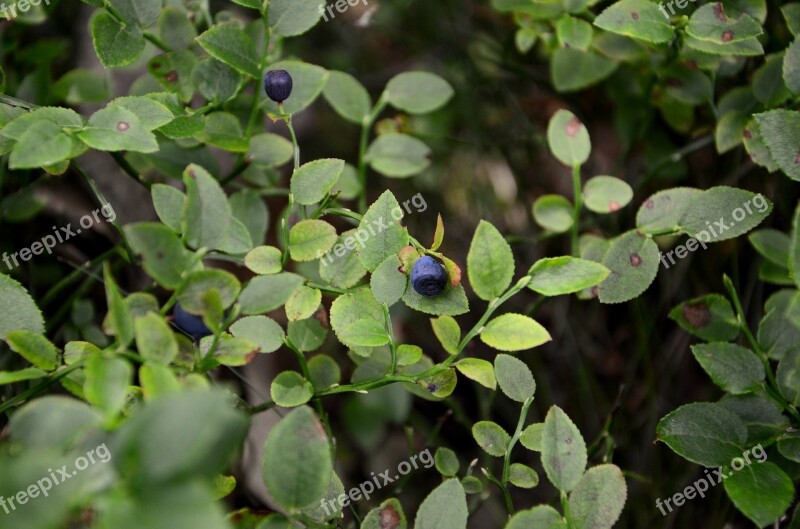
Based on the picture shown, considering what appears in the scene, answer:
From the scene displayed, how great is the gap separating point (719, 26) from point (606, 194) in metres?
0.28

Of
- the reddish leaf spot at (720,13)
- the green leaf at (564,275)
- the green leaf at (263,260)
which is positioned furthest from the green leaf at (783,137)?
the green leaf at (263,260)

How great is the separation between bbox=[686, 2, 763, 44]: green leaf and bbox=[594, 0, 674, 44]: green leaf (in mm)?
40

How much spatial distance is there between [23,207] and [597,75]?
1.03 metres

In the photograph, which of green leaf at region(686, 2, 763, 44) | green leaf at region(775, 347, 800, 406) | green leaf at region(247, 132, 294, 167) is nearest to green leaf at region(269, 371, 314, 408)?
green leaf at region(247, 132, 294, 167)

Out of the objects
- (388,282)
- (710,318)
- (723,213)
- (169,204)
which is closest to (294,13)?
(169,204)

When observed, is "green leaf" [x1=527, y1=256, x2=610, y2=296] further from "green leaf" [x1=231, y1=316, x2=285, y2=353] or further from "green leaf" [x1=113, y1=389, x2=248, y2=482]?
"green leaf" [x1=113, y1=389, x2=248, y2=482]

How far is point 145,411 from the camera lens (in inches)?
18.8

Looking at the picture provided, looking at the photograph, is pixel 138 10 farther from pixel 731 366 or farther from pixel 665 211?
pixel 731 366

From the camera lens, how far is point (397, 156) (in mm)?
1205

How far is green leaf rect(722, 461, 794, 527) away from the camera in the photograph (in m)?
0.76

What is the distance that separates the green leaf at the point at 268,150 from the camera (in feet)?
3.50

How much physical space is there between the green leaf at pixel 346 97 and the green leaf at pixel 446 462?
58 centimetres

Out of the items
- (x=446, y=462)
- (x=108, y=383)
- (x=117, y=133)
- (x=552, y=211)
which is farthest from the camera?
(x=552, y=211)

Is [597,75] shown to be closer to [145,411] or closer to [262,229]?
[262,229]
